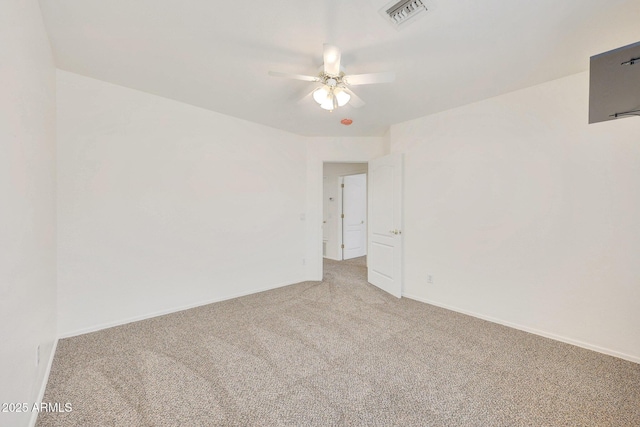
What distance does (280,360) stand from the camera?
218 cm

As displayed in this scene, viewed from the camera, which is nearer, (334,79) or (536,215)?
(334,79)

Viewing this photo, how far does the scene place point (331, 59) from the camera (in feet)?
6.15

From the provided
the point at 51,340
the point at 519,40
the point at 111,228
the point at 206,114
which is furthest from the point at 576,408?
the point at 206,114

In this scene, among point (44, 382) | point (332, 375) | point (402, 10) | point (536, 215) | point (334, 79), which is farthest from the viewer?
point (536, 215)

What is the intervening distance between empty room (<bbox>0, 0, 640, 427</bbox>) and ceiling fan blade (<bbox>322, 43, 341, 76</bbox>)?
22 millimetres

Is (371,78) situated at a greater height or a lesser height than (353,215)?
greater

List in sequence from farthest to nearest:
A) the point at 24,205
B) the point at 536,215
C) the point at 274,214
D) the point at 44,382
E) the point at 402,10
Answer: the point at 274,214 → the point at 536,215 → the point at 44,382 → the point at 402,10 → the point at 24,205

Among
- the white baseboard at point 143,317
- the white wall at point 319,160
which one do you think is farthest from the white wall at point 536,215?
the white baseboard at point 143,317

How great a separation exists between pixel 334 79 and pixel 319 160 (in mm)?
2460

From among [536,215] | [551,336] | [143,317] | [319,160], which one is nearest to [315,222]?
[319,160]

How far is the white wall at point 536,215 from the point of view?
228 cm

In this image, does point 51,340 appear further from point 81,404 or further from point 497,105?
point 497,105

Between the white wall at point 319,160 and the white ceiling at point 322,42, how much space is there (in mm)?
1619

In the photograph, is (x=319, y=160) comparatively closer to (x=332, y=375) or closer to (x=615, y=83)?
(x=332, y=375)
